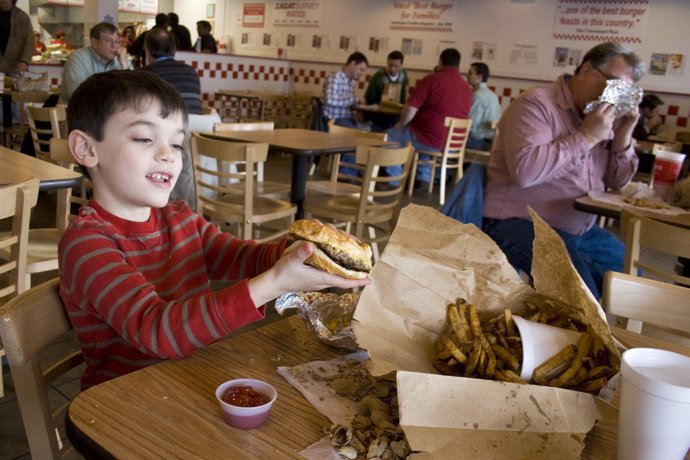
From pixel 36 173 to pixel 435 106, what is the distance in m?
4.86

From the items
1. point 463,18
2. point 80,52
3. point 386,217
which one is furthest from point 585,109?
point 463,18

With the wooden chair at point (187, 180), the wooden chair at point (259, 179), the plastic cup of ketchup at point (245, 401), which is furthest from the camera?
the wooden chair at point (259, 179)

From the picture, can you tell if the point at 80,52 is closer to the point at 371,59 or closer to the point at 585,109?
the point at 585,109

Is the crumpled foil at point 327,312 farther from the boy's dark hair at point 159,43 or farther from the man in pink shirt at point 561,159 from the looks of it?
the boy's dark hair at point 159,43

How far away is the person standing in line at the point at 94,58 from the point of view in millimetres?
4746

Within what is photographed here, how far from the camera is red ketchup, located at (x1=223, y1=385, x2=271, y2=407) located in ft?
2.79

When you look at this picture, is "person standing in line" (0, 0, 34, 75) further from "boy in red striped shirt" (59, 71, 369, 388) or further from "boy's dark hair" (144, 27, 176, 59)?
"boy in red striped shirt" (59, 71, 369, 388)

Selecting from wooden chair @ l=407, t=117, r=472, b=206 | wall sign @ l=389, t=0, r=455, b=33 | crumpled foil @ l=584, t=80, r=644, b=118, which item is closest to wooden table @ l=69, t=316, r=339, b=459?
crumpled foil @ l=584, t=80, r=644, b=118

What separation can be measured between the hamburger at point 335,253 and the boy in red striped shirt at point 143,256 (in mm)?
15

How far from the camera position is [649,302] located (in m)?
1.52

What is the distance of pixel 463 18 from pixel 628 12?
2178mm

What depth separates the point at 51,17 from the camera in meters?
12.5

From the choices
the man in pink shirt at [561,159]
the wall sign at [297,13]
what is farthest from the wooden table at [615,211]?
the wall sign at [297,13]

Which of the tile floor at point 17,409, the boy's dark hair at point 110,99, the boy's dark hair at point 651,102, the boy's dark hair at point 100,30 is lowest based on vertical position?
the tile floor at point 17,409
